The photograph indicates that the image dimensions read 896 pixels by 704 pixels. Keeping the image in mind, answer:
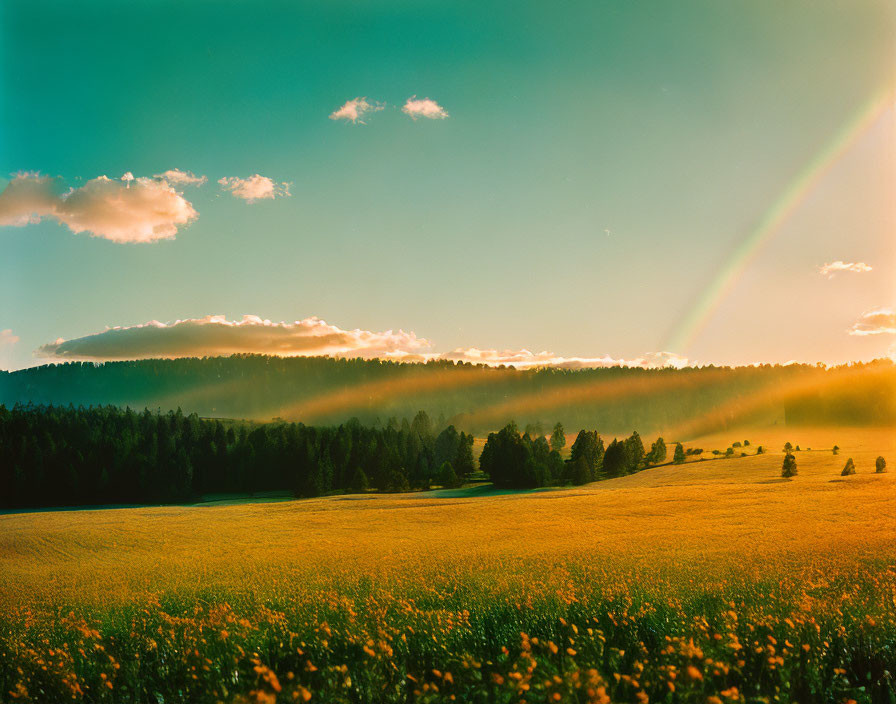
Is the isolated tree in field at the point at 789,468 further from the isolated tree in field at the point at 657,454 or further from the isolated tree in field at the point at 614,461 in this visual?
the isolated tree in field at the point at 657,454

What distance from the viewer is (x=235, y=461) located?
90.4 meters

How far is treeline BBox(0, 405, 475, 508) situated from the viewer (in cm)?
7712

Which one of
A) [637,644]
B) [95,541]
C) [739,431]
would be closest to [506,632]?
[637,644]

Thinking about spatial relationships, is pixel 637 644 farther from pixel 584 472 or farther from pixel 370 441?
pixel 370 441

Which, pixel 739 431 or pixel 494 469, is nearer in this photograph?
pixel 494 469

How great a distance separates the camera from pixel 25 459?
7550cm

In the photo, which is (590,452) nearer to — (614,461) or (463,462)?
(614,461)

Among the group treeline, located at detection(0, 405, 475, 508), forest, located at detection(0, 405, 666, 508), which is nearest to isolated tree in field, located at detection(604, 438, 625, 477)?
forest, located at detection(0, 405, 666, 508)

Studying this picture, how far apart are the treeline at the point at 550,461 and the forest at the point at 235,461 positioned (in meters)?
0.15

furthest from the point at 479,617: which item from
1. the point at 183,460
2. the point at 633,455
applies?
the point at 183,460

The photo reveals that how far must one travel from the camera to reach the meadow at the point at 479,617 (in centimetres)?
664

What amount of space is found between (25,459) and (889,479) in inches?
3540

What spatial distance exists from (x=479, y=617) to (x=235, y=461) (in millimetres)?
87944

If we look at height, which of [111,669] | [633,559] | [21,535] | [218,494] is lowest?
[218,494]
